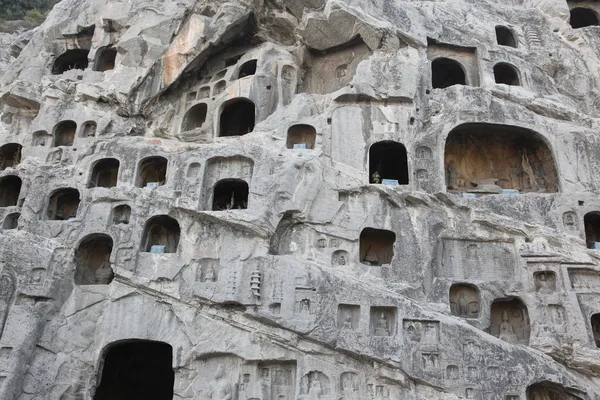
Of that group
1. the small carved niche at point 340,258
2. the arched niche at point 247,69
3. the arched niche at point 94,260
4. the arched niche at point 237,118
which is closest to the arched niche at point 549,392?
the small carved niche at point 340,258

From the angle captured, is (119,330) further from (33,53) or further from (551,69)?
(551,69)

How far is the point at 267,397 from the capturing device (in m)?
14.9

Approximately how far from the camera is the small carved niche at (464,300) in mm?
16125

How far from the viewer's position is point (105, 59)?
2356cm

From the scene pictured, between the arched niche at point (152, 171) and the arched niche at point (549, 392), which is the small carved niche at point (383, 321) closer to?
the arched niche at point (549, 392)

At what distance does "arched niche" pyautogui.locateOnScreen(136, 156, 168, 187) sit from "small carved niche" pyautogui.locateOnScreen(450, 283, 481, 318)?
32.8ft

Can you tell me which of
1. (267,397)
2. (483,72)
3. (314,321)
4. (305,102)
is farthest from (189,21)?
(267,397)

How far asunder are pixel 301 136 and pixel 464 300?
25.1ft

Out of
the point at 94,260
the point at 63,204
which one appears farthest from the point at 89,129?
the point at 94,260

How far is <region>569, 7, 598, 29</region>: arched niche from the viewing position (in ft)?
83.7

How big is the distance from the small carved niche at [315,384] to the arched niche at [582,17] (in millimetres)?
20853

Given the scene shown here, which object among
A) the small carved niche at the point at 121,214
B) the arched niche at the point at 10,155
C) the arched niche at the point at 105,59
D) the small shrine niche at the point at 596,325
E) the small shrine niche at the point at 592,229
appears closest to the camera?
the small shrine niche at the point at 596,325

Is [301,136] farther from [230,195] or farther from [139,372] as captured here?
[139,372]

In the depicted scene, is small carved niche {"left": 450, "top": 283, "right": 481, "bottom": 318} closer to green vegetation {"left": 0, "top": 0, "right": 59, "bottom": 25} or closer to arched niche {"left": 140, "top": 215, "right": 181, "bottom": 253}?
arched niche {"left": 140, "top": 215, "right": 181, "bottom": 253}
